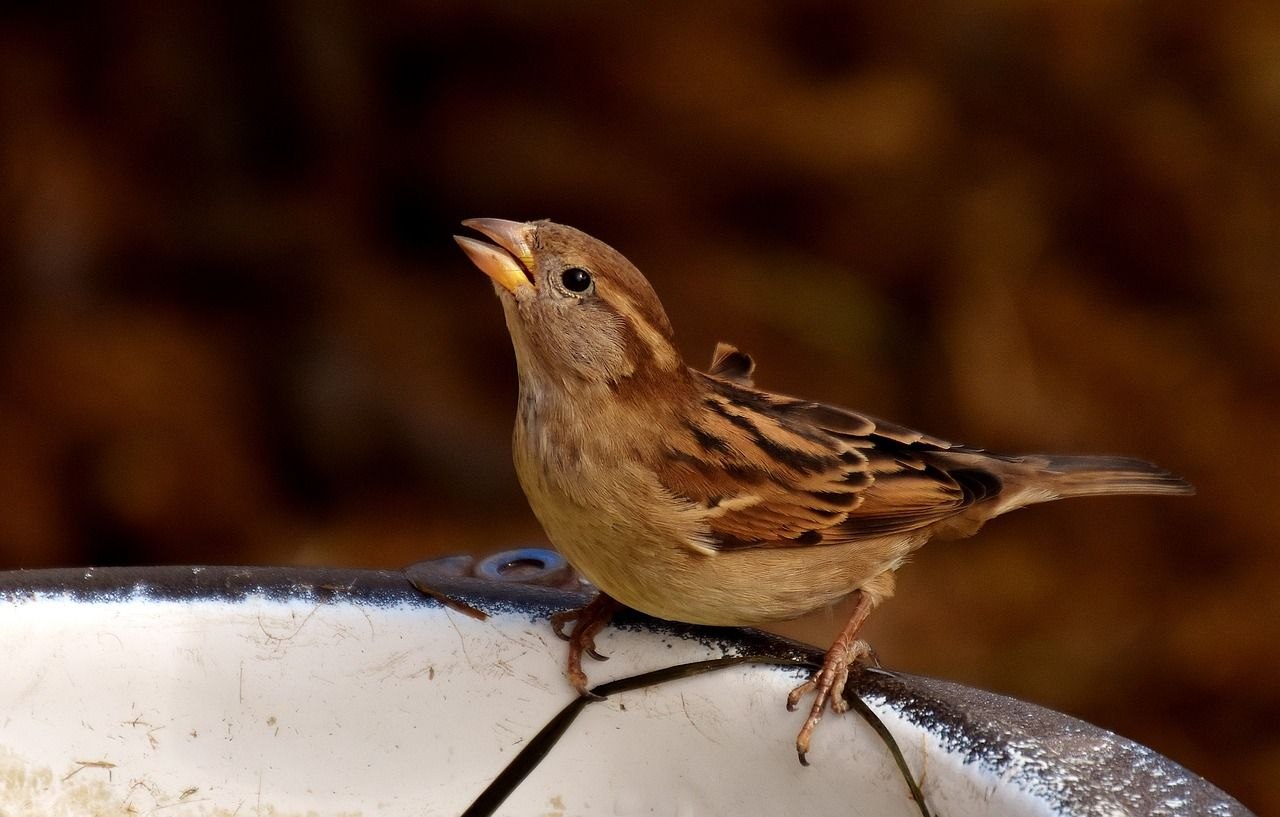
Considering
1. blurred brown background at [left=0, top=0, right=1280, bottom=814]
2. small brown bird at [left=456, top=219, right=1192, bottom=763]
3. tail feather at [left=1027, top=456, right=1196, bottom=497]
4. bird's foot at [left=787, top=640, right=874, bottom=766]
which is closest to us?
bird's foot at [left=787, top=640, right=874, bottom=766]

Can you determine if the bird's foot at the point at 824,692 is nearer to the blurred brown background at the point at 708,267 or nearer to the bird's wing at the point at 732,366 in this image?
the bird's wing at the point at 732,366

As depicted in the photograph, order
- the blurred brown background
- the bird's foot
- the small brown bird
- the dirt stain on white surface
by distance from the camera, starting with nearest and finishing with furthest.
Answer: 1. the bird's foot
2. the dirt stain on white surface
3. the small brown bird
4. the blurred brown background

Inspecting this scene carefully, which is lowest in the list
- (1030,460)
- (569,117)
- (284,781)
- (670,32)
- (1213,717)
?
(1213,717)

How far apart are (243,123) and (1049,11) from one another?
2.36 meters

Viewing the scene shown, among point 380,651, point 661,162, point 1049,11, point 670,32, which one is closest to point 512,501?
point 661,162

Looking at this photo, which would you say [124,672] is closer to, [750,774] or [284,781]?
[284,781]

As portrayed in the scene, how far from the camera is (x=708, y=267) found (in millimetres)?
4840

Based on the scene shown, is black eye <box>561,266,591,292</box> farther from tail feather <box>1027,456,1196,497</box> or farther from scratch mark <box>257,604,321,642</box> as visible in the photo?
tail feather <box>1027,456,1196,497</box>

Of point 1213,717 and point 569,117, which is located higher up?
point 569,117

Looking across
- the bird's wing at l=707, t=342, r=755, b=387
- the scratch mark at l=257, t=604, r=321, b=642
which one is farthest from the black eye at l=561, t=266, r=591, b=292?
the scratch mark at l=257, t=604, r=321, b=642

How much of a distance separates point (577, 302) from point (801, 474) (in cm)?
42

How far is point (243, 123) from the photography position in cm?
460

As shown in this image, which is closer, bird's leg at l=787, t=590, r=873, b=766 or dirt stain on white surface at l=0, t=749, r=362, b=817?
bird's leg at l=787, t=590, r=873, b=766

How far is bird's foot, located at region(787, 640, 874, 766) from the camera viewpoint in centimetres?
178
